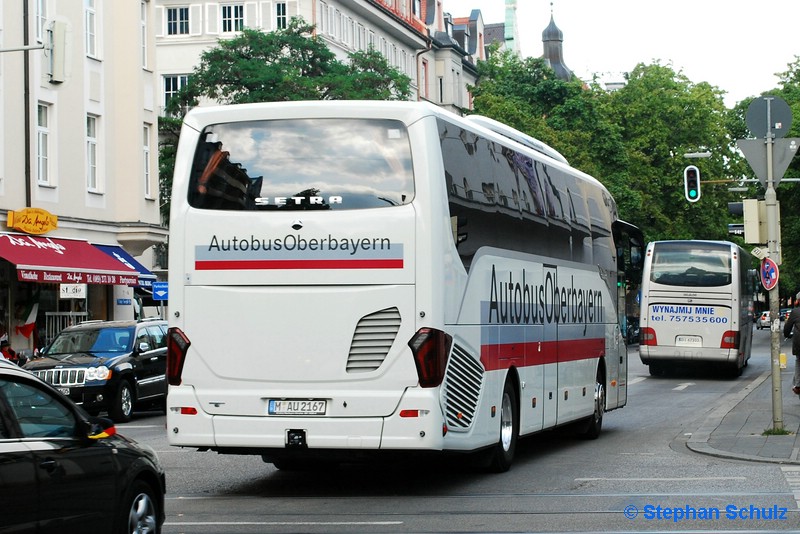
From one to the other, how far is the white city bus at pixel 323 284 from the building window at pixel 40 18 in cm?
2447

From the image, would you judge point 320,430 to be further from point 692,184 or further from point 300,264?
point 692,184

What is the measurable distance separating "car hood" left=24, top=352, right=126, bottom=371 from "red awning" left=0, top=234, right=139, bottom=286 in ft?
26.8

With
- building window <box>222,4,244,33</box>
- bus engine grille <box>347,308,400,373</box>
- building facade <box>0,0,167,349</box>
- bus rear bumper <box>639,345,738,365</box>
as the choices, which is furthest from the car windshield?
building window <box>222,4,244,33</box>

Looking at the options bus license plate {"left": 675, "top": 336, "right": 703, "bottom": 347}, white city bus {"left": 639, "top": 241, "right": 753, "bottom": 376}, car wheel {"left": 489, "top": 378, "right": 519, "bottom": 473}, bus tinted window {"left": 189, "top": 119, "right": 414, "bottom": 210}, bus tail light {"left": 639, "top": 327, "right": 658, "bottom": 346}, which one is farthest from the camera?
bus tail light {"left": 639, "top": 327, "right": 658, "bottom": 346}

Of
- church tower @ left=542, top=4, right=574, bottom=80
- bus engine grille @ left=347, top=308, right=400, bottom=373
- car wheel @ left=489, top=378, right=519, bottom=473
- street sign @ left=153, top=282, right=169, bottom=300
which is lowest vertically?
car wheel @ left=489, top=378, right=519, bottom=473

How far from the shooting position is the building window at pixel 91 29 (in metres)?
39.2

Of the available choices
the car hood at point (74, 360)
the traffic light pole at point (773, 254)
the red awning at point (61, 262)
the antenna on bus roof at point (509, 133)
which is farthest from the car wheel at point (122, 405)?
the traffic light pole at point (773, 254)

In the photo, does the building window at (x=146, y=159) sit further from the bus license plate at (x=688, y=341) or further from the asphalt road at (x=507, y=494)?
the asphalt road at (x=507, y=494)

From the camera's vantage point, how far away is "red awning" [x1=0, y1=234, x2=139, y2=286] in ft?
108

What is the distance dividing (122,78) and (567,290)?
26.1 m

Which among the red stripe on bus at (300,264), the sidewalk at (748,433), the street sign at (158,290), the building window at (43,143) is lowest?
the sidewalk at (748,433)

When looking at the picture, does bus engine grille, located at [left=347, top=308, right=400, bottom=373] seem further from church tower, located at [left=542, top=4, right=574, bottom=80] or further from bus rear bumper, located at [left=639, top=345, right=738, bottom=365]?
church tower, located at [left=542, top=4, right=574, bottom=80]

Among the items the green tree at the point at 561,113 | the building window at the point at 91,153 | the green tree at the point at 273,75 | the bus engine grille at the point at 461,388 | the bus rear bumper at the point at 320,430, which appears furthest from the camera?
the green tree at the point at 561,113

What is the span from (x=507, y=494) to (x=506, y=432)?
5.96ft
